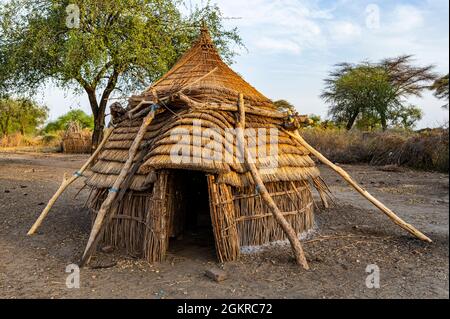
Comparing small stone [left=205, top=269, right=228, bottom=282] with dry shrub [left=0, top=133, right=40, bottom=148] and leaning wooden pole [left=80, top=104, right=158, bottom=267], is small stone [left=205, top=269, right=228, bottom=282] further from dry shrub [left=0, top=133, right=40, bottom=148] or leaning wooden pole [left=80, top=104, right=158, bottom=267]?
dry shrub [left=0, top=133, right=40, bottom=148]

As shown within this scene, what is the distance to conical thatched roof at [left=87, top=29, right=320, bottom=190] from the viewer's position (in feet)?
16.6

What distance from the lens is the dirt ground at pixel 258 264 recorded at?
4.20 m

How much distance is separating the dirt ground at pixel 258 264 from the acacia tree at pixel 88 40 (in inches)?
218

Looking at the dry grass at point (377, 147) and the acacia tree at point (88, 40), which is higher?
the acacia tree at point (88, 40)

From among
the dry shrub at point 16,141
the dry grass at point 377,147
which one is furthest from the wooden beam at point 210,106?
the dry shrub at point 16,141

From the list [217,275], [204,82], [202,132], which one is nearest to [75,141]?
[204,82]

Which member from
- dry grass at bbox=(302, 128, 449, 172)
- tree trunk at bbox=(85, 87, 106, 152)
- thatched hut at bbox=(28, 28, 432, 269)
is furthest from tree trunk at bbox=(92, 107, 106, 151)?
dry grass at bbox=(302, 128, 449, 172)

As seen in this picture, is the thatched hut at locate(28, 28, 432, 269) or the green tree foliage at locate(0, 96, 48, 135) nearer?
the thatched hut at locate(28, 28, 432, 269)

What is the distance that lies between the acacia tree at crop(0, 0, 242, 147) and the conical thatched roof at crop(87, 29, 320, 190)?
5304mm

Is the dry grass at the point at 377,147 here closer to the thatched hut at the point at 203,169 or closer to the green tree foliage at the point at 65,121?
the thatched hut at the point at 203,169

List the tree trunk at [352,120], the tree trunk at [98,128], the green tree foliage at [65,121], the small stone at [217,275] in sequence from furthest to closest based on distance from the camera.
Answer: the green tree foliage at [65,121] → the tree trunk at [352,120] → the tree trunk at [98,128] → the small stone at [217,275]

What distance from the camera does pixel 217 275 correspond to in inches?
176

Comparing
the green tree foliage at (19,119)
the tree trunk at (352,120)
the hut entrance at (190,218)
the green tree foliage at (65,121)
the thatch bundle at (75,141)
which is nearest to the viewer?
the hut entrance at (190,218)

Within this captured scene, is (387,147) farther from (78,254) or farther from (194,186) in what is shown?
(78,254)
